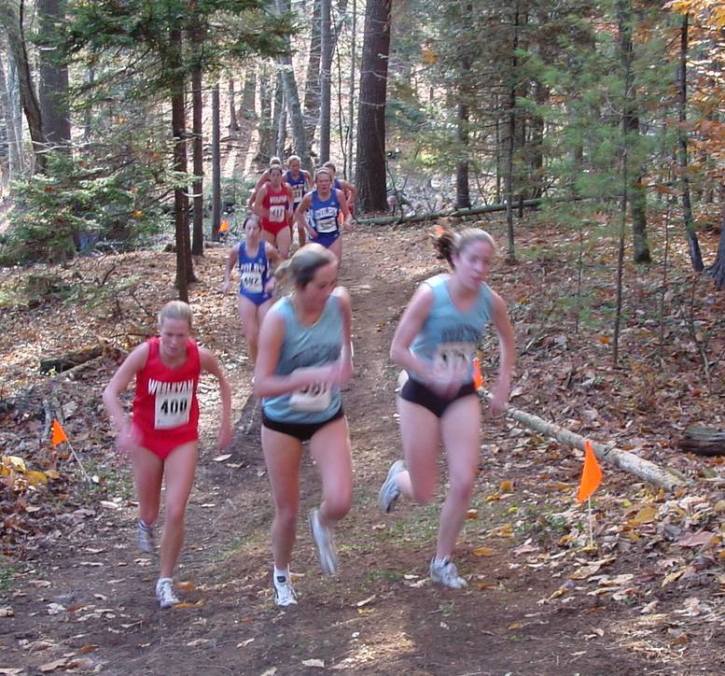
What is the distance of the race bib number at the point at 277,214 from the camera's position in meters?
14.1

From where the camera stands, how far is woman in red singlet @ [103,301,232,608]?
19.1 ft

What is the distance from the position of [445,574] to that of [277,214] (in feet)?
30.3

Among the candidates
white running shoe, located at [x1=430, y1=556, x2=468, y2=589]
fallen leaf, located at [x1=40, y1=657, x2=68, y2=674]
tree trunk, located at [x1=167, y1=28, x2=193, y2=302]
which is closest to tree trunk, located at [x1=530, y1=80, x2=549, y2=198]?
tree trunk, located at [x1=167, y1=28, x2=193, y2=302]

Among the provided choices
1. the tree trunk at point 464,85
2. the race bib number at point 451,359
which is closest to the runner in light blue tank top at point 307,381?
the race bib number at point 451,359

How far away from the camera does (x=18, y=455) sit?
31.3 feet

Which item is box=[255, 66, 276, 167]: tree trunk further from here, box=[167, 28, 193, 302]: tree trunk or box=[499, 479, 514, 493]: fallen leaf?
box=[499, 479, 514, 493]: fallen leaf

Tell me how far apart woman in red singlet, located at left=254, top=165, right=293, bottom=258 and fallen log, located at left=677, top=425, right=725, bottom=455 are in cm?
772

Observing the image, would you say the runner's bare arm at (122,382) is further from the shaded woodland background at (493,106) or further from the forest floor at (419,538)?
the shaded woodland background at (493,106)

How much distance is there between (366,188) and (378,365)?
1460cm

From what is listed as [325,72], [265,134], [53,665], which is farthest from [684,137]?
[265,134]

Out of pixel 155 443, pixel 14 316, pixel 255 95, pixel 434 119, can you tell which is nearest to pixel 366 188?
pixel 434 119

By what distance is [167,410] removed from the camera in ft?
19.4

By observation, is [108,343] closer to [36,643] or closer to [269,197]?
[269,197]

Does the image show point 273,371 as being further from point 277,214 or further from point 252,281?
point 277,214
